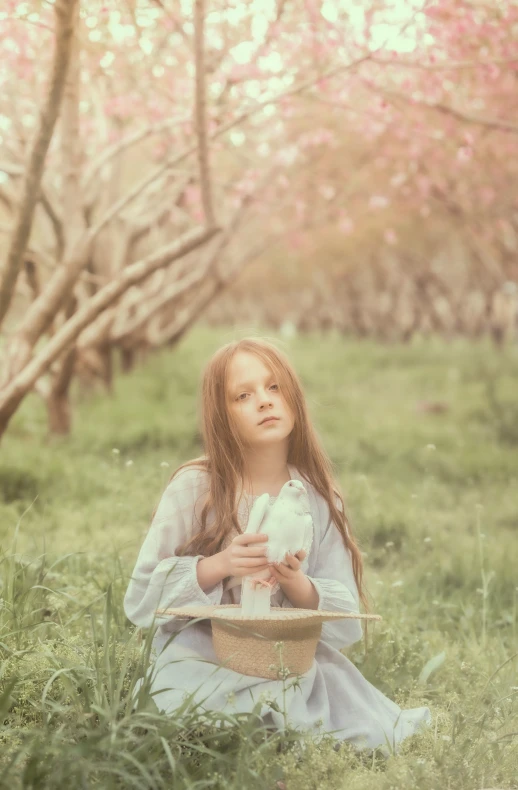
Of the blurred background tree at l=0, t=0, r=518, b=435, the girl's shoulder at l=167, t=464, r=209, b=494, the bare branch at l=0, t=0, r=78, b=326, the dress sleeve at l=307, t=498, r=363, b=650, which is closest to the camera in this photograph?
the dress sleeve at l=307, t=498, r=363, b=650

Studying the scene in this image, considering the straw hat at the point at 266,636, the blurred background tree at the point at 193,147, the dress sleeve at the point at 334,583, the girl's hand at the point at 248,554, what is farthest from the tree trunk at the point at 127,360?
the girl's hand at the point at 248,554

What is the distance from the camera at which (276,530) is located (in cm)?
241

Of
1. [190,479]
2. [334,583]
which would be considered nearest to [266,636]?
[334,583]

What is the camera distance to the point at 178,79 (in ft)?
21.9

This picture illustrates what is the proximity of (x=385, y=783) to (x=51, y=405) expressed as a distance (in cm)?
524

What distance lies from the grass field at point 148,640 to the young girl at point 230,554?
105mm

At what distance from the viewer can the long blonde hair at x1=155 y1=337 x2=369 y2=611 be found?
9.16ft

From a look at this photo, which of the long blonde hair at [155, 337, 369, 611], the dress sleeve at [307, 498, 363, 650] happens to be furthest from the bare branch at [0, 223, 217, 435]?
the dress sleeve at [307, 498, 363, 650]

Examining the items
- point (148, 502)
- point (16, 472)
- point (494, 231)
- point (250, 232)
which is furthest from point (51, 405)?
point (494, 231)

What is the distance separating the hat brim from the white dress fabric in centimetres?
8

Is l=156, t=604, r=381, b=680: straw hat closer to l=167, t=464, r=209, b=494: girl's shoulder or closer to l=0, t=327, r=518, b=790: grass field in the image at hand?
l=0, t=327, r=518, b=790: grass field

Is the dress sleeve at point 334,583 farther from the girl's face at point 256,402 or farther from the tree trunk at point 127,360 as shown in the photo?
the tree trunk at point 127,360

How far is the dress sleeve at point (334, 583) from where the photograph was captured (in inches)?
107

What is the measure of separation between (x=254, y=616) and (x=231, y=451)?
0.64 m
